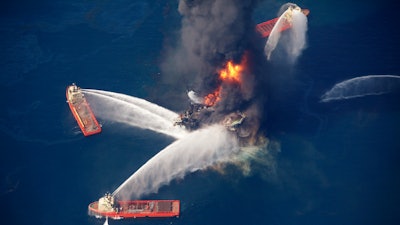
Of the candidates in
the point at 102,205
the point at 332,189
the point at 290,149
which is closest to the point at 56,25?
the point at 102,205

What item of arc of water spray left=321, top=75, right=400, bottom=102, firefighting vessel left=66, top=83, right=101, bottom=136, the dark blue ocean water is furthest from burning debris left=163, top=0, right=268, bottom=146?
arc of water spray left=321, top=75, right=400, bottom=102

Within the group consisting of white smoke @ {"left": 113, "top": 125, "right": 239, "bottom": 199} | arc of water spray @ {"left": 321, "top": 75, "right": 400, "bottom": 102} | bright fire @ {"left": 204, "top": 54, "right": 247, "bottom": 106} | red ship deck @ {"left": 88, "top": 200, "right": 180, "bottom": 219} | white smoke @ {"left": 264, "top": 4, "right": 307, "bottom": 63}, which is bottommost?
red ship deck @ {"left": 88, "top": 200, "right": 180, "bottom": 219}

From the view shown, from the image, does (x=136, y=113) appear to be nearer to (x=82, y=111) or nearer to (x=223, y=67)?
(x=82, y=111)

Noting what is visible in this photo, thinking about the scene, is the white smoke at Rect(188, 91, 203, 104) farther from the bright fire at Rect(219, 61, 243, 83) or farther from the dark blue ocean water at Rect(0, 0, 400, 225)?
the bright fire at Rect(219, 61, 243, 83)

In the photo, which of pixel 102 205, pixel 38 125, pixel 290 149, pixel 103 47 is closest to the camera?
pixel 102 205

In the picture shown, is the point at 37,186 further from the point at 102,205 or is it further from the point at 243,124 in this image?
the point at 243,124
